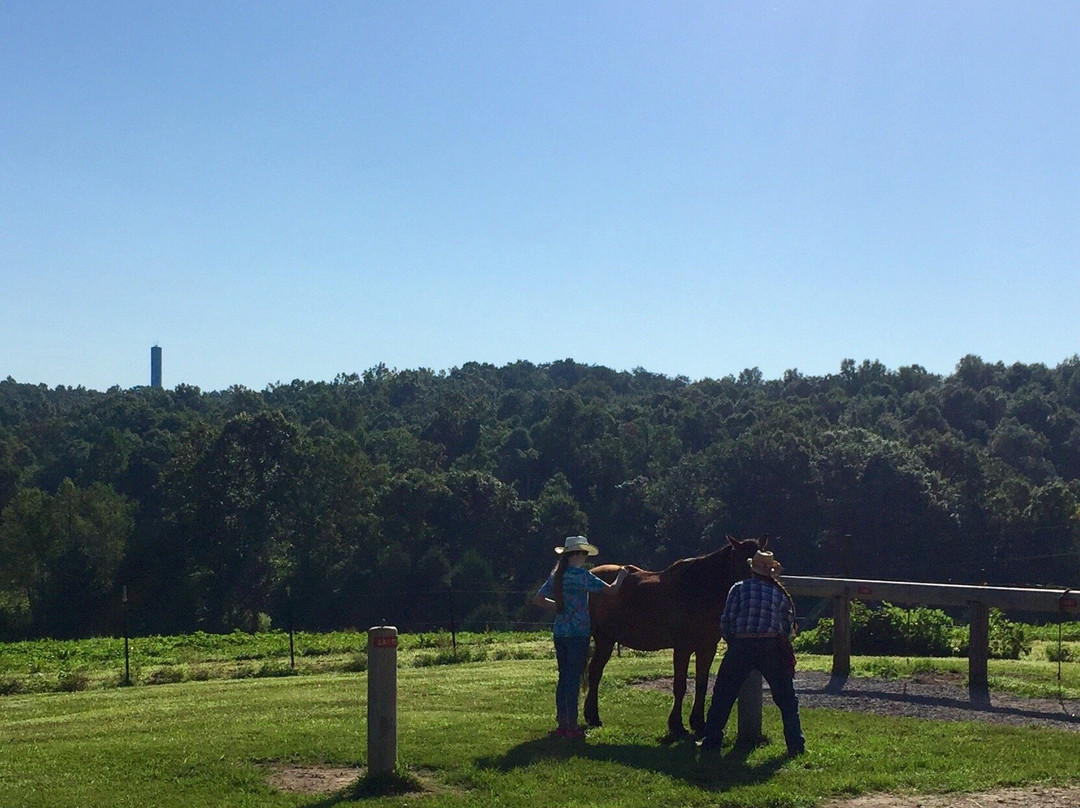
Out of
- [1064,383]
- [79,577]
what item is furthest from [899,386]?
[79,577]

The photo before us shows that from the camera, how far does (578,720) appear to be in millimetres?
11570

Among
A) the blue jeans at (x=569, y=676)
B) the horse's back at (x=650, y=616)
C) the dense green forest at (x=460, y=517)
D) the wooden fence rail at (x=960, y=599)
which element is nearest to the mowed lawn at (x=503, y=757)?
the blue jeans at (x=569, y=676)

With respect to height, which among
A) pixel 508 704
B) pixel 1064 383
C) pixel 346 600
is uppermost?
pixel 1064 383

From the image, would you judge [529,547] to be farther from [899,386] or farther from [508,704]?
[899,386]

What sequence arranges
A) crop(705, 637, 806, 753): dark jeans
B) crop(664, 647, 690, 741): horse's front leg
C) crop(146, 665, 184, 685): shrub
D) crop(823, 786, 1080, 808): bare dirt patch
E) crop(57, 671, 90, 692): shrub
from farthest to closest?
crop(146, 665, 184, 685): shrub
crop(57, 671, 90, 692): shrub
crop(664, 647, 690, 741): horse's front leg
crop(705, 637, 806, 753): dark jeans
crop(823, 786, 1080, 808): bare dirt patch

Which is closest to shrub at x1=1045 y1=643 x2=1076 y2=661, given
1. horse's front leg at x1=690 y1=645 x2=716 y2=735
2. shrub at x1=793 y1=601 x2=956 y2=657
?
shrub at x1=793 y1=601 x2=956 y2=657

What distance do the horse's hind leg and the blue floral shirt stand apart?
0.58 meters

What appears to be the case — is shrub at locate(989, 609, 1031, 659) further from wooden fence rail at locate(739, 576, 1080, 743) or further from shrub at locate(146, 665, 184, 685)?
shrub at locate(146, 665, 184, 685)

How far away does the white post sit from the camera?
30.0ft

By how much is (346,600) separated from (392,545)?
924 centimetres

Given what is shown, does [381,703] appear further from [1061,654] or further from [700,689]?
[1061,654]

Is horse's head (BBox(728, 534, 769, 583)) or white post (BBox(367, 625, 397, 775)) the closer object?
Answer: white post (BBox(367, 625, 397, 775))

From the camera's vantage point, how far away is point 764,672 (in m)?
10.0

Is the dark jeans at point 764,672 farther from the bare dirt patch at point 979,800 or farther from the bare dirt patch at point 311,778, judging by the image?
the bare dirt patch at point 311,778
